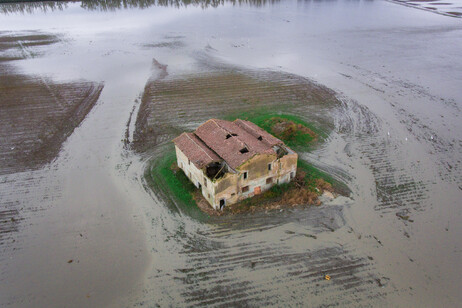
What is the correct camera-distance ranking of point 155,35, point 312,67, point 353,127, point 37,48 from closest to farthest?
1. point 353,127
2. point 312,67
3. point 37,48
4. point 155,35

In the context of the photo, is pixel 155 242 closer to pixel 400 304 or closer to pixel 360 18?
pixel 400 304

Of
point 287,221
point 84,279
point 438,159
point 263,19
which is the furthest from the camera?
point 263,19

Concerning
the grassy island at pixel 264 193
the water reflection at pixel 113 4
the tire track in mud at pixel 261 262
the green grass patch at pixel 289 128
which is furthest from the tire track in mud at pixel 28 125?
the water reflection at pixel 113 4

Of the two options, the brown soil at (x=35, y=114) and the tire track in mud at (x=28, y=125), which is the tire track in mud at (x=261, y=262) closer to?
the tire track in mud at (x=28, y=125)

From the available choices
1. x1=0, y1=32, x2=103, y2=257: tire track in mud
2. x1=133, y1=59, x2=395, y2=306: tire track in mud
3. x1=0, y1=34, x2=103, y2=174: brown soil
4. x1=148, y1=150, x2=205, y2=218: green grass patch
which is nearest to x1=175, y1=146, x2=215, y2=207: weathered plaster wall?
x1=148, y1=150, x2=205, y2=218: green grass patch

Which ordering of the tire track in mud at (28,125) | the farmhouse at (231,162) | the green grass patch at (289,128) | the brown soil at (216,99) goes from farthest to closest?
the brown soil at (216,99) → the green grass patch at (289,128) → the tire track in mud at (28,125) → the farmhouse at (231,162)

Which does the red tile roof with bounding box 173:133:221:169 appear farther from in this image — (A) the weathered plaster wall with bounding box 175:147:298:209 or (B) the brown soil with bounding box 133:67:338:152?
(B) the brown soil with bounding box 133:67:338:152

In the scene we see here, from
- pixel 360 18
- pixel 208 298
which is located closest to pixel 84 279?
pixel 208 298
